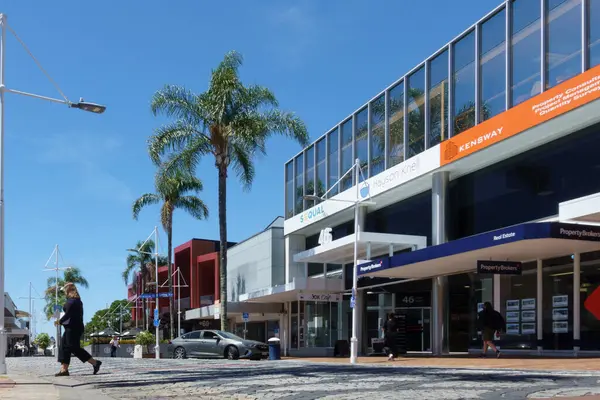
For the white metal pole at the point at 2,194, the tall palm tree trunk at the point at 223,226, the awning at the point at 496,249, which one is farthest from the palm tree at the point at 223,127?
the white metal pole at the point at 2,194

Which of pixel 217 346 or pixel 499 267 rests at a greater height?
pixel 499 267

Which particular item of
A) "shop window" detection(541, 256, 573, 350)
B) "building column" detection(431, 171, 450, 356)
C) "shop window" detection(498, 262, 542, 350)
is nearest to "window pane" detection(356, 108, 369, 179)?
"building column" detection(431, 171, 450, 356)

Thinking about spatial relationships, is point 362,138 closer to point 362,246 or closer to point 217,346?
point 362,246

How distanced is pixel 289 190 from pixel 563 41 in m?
25.4

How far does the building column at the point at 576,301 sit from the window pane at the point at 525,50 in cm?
507

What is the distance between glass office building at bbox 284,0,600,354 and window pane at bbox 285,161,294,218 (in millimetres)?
8304

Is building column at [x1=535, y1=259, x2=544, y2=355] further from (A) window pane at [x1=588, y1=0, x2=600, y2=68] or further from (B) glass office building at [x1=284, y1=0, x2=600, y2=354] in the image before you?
(A) window pane at [x1=588, y1=0, x2=600, y2=68]

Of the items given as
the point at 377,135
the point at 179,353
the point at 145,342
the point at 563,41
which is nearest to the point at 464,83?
the point at 563,41

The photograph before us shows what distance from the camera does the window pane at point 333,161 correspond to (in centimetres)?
3931

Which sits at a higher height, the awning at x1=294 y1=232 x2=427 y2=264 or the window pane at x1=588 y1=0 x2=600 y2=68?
the window pane at x1=588 y1=0 x2=600 y2=68

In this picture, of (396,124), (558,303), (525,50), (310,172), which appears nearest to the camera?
(558,303)

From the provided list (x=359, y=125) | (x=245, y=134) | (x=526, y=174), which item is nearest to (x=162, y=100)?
(x=245, y=134)

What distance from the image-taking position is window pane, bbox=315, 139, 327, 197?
41.1m

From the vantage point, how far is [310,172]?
4325 centimetres
